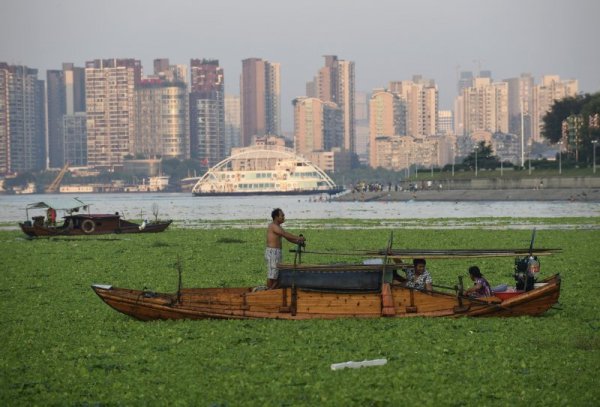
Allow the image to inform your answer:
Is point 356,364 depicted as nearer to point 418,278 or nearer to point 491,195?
point 418,278

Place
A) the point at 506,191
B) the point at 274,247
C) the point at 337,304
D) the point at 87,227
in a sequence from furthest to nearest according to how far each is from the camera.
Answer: the point at 506,191 < the point at 87,227 < the point at 274,247 < the point at 337,304

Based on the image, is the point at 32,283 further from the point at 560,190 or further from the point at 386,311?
the point at 560,190

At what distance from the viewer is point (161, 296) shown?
2566 cm

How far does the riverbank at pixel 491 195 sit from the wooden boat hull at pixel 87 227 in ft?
299

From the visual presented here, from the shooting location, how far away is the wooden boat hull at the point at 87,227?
66.0m

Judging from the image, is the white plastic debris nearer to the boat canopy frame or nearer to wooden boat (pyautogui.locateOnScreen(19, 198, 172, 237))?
wooden boat (pyautogui.locateOnScreen(19, 198, 172, 237))

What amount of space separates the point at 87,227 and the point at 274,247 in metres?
44.7

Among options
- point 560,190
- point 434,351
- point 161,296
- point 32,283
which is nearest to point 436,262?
point 32,283

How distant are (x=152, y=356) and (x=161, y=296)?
450 centimetres

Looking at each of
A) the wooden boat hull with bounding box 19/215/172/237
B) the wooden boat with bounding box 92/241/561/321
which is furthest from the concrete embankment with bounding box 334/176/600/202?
the wooden boat with bounding box 92/241/561/321

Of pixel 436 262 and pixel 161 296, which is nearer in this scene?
pixel 161 296

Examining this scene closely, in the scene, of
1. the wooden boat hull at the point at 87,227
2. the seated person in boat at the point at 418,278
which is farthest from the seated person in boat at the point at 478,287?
the wooden boat hull at the point at 87,227

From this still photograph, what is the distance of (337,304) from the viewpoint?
24.6 metres

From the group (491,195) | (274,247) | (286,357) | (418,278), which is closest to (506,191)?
(491,195)
